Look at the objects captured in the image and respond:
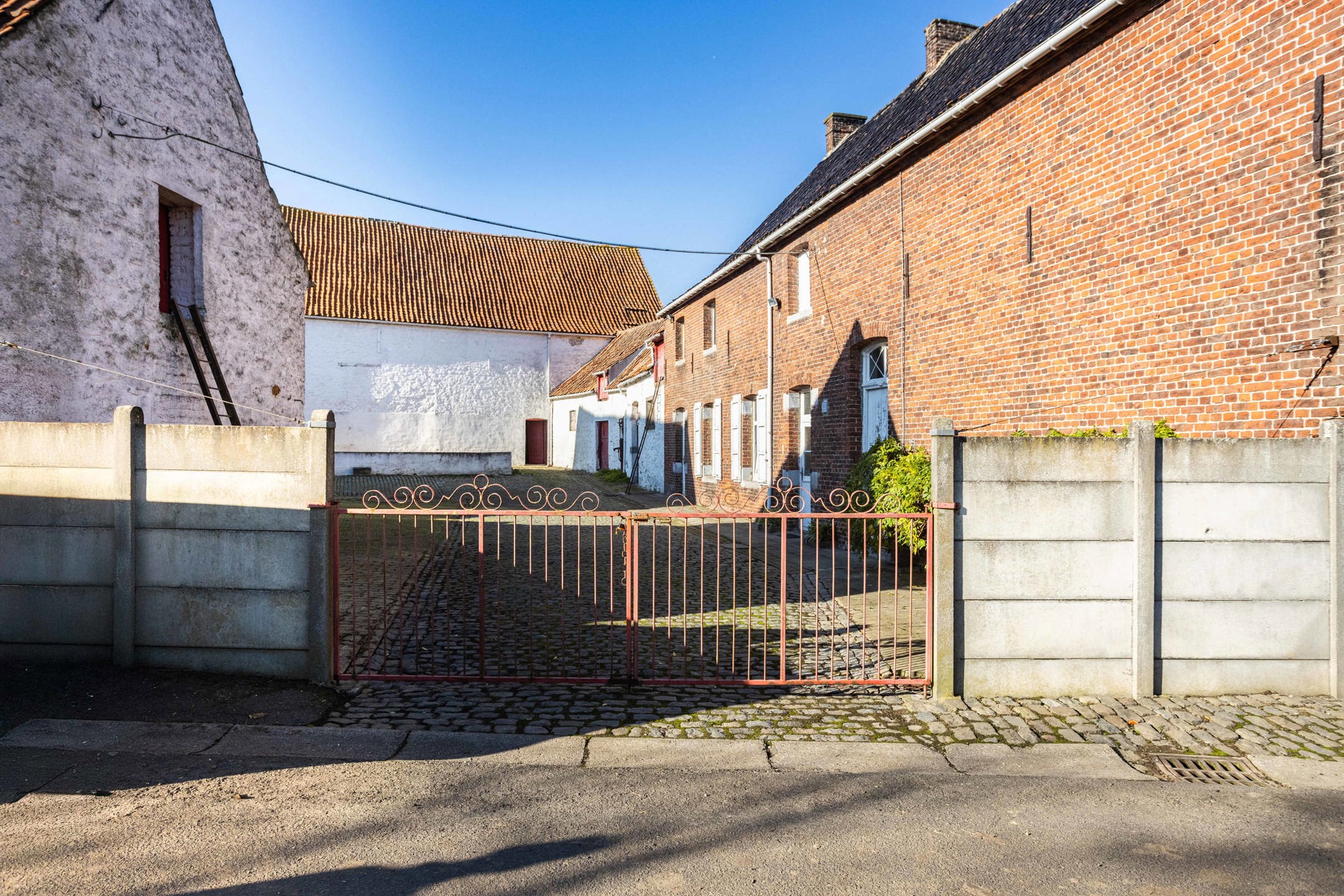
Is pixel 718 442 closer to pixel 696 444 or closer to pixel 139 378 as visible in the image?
pixel 696 444

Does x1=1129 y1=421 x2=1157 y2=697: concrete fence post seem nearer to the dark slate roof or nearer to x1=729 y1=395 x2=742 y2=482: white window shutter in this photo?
the dark slate roof

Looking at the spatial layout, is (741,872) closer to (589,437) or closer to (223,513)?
(223,513)

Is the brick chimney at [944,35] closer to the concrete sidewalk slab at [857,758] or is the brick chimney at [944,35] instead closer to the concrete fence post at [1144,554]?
the concrete fence post at [1144,554]

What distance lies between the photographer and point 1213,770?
14.9 feet

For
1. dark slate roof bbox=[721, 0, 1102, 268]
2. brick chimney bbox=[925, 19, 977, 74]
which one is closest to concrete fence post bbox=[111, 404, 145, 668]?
dark slate roof bbox=[721, 0, 1102, 268]

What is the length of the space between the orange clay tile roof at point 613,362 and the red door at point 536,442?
1557 mm

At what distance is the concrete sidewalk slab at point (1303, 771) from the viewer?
4.36m

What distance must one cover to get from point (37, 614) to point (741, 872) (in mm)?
5402

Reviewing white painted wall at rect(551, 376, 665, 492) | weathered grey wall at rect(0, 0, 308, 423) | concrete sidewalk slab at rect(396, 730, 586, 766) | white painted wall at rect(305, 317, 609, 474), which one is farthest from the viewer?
white painted wall at rect(305, 317, 609, 474)

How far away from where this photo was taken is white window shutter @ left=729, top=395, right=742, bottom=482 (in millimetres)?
17703

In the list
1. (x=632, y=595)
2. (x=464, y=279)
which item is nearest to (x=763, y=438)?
(x=632, y=595)

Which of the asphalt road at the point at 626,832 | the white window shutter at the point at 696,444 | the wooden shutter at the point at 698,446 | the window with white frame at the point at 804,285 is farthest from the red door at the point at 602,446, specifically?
the asphalt road at the point at 626,832

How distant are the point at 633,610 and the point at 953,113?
7423 millimetres

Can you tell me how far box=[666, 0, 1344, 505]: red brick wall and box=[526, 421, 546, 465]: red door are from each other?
958 inches
